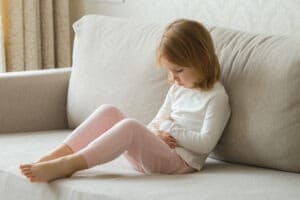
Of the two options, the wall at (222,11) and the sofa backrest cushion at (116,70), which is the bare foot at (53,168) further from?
the wall at (222,11)

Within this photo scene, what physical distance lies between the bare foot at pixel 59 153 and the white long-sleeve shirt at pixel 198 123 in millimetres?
304

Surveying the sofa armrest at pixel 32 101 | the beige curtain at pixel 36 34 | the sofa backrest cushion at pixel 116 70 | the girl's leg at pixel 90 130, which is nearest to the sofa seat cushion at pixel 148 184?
the girl's leg at pixel 90 130

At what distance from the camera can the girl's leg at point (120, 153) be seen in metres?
2.52

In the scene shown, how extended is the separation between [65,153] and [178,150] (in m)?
0.39

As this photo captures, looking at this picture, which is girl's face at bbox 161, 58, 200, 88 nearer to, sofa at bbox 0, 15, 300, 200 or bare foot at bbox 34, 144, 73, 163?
sofa at bbox 0, 15, 300, 200

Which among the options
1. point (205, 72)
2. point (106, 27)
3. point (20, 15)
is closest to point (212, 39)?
point (205, 72)

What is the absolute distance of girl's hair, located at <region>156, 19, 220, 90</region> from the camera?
2605mm

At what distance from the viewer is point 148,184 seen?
241cm

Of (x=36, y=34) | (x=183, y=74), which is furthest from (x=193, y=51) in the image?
(x=36, y=34)

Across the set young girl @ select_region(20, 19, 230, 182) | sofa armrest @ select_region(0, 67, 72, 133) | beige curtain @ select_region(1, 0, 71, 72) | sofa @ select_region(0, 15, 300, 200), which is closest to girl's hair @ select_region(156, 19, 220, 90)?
young girl @ select_region(20, 19, 230, 182)

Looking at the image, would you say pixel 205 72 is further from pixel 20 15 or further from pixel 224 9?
pixel 20 15

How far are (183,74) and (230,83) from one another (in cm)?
17

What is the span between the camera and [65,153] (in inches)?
106

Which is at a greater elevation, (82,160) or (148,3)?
(148,3)
